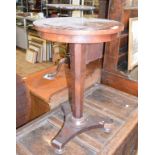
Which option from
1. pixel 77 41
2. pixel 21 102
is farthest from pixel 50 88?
pixel 77 41

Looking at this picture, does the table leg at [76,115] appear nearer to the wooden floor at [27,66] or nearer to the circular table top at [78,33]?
the circular table top at [78,33]

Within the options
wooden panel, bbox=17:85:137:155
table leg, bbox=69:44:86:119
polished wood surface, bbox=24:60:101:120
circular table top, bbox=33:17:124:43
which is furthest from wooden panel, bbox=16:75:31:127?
circular table top, bbox=33:17:124:43

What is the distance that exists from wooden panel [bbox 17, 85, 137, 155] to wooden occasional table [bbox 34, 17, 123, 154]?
5 cm

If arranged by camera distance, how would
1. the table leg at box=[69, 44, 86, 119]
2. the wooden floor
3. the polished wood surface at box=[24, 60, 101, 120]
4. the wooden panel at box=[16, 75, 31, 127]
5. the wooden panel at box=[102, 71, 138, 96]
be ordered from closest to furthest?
the table leg at box=[69, 44, 86, 119] → the wooden panel at box=[16, 75, 31, 127] → the polished wood surface at box=[24, 60, 101, 120] → the wooden panel at box=[102, 71, 138, 96] → the wooden floor

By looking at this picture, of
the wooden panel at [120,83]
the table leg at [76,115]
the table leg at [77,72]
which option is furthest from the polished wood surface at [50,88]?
the table leg at [77,72]

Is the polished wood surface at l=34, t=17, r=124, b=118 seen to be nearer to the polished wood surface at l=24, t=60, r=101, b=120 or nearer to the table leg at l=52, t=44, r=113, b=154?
the table leg at l=52, t=44, r=113, b=154

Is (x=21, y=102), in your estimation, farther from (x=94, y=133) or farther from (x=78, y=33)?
(x=78, y=33)

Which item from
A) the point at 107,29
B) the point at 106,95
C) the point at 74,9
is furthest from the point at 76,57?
the point at 74,9

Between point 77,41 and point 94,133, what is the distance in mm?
575

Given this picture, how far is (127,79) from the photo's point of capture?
1.64 metres

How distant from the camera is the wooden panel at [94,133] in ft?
3.51

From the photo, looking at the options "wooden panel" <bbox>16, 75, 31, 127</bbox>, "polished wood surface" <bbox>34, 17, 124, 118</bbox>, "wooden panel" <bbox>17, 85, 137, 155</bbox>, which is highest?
"polished wood surface" <bbox>34, 17, 124, 118</bbox>

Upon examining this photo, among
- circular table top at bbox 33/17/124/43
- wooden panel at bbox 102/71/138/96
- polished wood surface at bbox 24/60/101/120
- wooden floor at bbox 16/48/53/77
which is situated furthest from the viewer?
wooden floor at bbox 16/48/53/77

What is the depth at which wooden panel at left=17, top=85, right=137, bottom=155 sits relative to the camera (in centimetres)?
107
